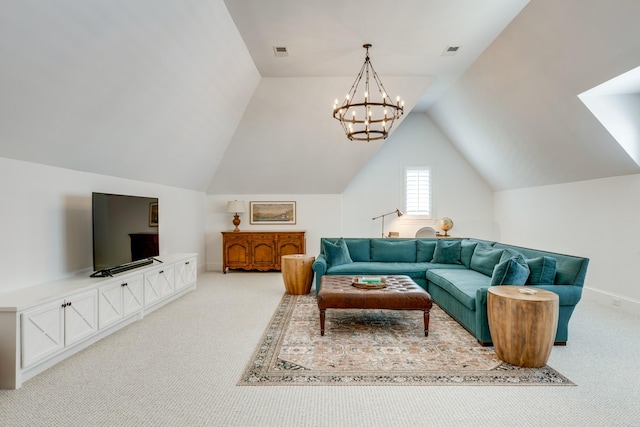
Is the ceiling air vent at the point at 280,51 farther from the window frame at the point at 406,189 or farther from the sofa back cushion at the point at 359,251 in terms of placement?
the window frame at the point at 406,189

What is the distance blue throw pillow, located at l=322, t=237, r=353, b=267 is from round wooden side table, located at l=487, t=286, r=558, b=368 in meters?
2.86

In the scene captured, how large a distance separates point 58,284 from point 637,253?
6.57 m

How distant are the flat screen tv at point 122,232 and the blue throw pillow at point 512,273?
411cm

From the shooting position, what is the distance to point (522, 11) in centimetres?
402

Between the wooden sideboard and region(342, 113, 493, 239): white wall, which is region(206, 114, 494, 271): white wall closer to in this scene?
region(342, 113, 493, 239): white wall

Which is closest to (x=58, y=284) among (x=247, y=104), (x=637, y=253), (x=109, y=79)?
(x=109, y=79)

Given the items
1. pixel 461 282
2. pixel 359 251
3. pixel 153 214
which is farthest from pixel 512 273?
pixel 153 214

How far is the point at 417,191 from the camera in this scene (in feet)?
28.2

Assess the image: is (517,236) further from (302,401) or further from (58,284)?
(58,284)

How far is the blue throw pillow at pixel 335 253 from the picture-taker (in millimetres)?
5805

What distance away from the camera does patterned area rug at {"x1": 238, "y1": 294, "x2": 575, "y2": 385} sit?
293 centimetres

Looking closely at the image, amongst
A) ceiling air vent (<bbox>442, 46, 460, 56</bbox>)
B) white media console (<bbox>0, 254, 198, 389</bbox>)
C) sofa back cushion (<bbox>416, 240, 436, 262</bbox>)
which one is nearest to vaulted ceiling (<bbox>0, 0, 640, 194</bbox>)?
ceiling air vent (<bbox>442, 46, 460, 56</bbox>)

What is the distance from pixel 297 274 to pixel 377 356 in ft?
8.44

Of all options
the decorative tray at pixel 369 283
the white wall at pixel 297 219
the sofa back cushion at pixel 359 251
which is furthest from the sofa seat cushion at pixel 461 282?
the white wall at pixel 297 219
